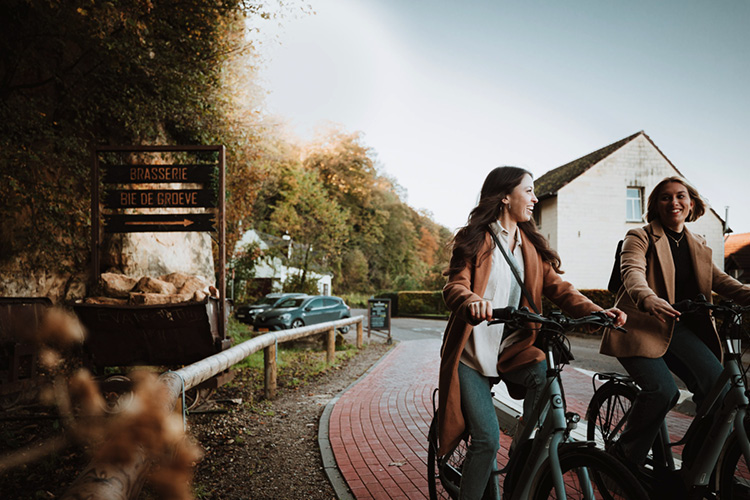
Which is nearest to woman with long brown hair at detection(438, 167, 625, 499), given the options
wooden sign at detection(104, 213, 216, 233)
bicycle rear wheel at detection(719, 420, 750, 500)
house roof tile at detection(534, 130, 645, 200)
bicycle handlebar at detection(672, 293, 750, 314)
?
bicycle handlebar at detection(672, 293, 750, 314)

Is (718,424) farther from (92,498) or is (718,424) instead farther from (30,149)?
(30,149)

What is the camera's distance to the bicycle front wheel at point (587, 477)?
171cm

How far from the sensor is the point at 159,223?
22.8 ft

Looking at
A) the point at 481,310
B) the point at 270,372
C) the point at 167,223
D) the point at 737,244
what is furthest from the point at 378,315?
the point at 737,244

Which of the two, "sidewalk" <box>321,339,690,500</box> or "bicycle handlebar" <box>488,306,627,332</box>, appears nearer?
"bicycle handlebar" <box>488,306,627,332</box>

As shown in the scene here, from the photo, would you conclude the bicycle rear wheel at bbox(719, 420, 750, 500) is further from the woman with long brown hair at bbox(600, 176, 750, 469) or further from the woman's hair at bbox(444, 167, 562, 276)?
the woman's hair at bbox(444, 167, 562, 276)

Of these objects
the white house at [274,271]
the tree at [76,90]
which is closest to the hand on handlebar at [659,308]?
the tree at [76,90]

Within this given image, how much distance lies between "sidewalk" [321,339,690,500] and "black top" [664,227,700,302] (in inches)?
72.2

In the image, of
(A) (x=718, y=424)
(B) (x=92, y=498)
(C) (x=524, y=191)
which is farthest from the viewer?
(C) (x=524, y=191)

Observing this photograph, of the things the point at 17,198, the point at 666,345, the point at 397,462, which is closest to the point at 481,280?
the point at 666,345

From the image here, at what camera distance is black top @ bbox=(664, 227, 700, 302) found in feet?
9.75

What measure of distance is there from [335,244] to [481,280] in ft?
101

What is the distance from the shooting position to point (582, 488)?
1.92 metres

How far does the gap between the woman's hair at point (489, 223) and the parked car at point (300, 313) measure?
46.9ft
